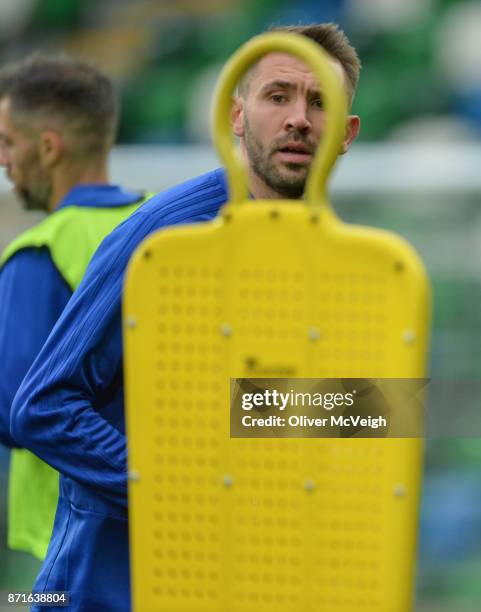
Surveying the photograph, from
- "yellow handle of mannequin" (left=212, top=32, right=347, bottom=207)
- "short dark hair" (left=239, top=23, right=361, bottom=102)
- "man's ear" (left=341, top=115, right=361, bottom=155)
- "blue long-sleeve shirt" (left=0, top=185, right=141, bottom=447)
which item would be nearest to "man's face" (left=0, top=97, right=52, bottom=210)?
"blue long-sleeve shirt" (left=0, top=185, right=141, bottom=447)

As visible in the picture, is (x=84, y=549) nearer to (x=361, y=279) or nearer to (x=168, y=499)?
(x=168, y=499)

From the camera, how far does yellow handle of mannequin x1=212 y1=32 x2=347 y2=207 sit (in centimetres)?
141

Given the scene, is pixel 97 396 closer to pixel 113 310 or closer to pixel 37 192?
pixel 113 310

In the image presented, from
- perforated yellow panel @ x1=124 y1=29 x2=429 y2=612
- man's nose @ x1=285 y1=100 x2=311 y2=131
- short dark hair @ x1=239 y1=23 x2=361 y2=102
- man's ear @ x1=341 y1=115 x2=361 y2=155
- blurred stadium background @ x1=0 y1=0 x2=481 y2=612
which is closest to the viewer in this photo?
perforated yellow panel @ x1=124 y1=29 x2=429 y2=612

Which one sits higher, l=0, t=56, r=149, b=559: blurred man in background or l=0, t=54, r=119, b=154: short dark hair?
l=0, t=54, r=119, b=154: short dark hair

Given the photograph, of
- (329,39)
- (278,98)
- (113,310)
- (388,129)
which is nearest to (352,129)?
(329,39)

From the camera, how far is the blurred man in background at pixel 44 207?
2.75m

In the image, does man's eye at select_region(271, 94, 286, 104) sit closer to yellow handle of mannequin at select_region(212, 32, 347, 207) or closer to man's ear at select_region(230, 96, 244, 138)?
man's ear at select_region(230, 96, 244, 138)

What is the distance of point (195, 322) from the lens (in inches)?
57.3

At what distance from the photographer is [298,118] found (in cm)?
193

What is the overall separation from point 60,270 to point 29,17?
17.8 feet

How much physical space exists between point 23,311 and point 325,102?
4.67 ft

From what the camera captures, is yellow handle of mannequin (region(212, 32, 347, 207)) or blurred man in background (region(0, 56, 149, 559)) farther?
blurred man in background (region(0, 56, 149, 559))

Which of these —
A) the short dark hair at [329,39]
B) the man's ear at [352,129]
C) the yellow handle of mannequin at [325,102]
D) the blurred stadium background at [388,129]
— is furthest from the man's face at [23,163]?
the yellow handle of mannequin at [325,102]
